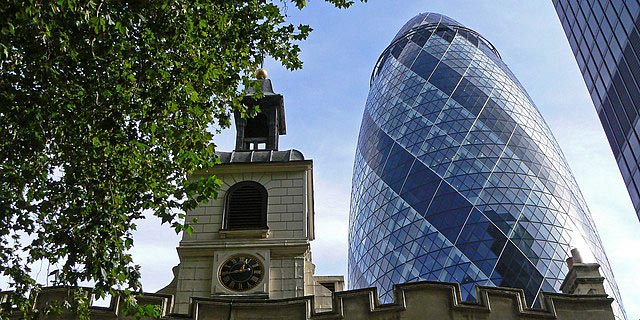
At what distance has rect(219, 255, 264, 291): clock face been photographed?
1389 centimetres

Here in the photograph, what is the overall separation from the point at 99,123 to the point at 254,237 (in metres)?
6.31

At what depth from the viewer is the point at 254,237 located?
14.7m

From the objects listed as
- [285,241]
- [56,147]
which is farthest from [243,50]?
[285,241]

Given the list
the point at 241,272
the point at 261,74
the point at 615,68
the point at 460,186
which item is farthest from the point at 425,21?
the point at 241,272

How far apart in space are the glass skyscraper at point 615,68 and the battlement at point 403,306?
1368cm

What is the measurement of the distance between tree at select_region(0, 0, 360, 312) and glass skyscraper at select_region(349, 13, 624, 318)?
48.6 meters

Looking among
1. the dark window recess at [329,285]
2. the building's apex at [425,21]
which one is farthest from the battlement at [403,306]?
the building's apex at [425,21]

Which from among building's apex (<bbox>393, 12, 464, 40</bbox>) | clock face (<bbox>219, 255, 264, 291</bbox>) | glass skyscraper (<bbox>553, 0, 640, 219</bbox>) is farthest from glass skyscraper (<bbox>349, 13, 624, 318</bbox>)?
clock face (<bbox>219, 255, 264, 291</bbox>)

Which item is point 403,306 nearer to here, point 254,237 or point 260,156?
point 254,237

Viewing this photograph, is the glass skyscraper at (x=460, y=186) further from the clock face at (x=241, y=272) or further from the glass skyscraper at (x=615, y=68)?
the clock face at (x=241, y=272)

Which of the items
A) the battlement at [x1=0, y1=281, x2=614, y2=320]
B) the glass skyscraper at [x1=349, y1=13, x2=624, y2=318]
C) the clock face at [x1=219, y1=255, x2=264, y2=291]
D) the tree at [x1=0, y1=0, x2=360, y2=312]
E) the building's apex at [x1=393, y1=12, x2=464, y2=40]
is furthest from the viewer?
the building's apex at [x1=393, y1=12, x2=464, y2=40]

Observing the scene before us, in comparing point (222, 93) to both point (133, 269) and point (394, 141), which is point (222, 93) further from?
point (394, 141)

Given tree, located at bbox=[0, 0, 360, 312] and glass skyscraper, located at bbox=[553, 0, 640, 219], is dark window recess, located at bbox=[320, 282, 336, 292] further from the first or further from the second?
glass skyscraper, located at bbox=[553, 0, 640, 219]

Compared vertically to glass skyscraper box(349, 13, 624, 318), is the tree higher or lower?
lower
